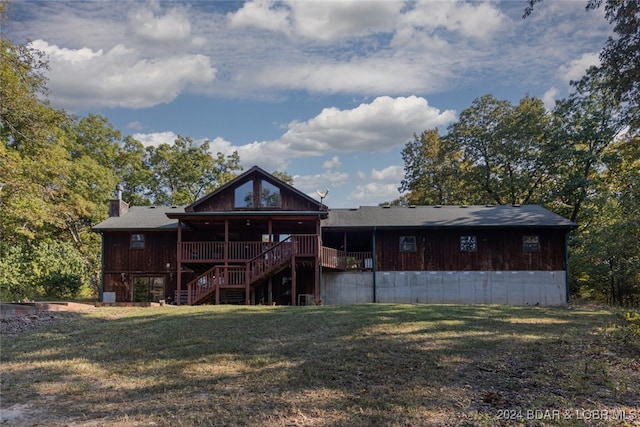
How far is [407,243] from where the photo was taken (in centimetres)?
2181

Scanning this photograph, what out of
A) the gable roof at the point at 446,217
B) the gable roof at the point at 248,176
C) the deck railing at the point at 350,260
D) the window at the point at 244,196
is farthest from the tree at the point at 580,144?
the window at the point at 244,196

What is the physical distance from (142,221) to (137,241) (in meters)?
1.04

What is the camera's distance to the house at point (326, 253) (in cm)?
2013

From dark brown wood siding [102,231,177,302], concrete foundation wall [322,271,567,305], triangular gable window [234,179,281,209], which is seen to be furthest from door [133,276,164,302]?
concrete foundation wall [322,271,567,305]

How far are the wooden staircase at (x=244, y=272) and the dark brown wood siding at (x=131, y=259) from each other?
3.51 meters

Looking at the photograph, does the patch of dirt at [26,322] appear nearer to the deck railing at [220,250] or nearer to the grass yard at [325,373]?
the grass yard at [325,373]

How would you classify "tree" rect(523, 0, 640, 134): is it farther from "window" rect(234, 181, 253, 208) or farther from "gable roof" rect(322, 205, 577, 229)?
"window" rect(234, 181, 253, 208)

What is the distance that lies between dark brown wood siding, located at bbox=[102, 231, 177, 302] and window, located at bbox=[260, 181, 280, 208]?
516 centimetres

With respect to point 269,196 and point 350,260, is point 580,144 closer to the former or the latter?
point 350,260

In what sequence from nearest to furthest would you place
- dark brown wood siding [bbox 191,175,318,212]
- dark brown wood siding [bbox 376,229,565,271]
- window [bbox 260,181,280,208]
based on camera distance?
dark brown wood siding [bbox 191,175,318,212] < window [bbox 260,181,280,208] < dark brown wood siding [bbox 376,229,565,271]

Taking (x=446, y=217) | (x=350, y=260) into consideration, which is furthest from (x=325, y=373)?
(x=446, y=217)

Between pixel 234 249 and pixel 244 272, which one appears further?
pixel 234 249

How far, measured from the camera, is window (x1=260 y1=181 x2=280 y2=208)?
20766 millimetres

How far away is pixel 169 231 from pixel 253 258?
5.52m
